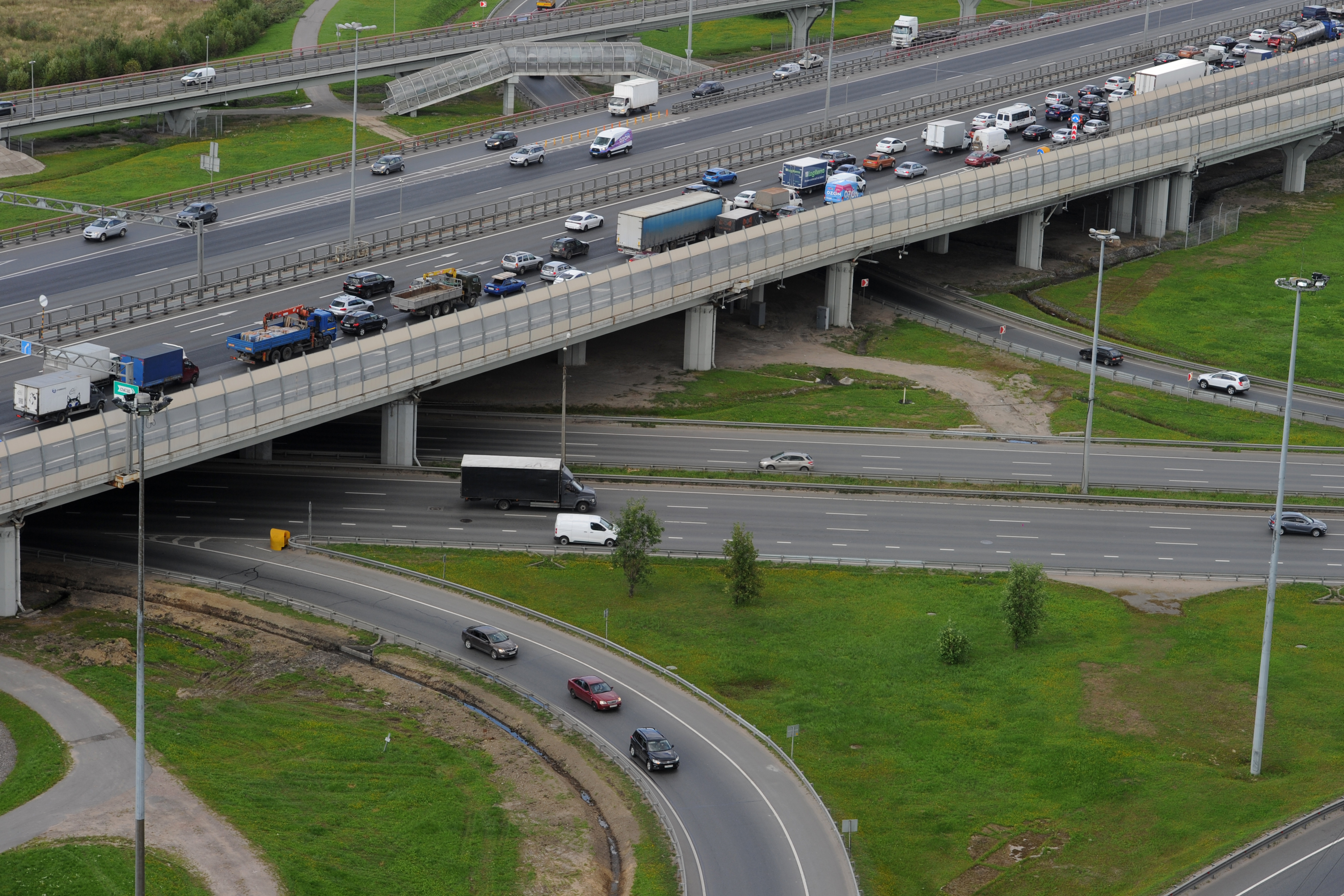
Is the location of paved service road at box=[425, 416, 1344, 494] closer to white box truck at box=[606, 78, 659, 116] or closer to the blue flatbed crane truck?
the blue flatbed crane truck

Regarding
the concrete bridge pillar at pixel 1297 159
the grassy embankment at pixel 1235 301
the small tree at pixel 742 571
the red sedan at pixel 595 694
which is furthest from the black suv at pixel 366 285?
the concrete bridge pillar at pixel 1297 159

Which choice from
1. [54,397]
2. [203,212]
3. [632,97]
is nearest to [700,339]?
[203,212]

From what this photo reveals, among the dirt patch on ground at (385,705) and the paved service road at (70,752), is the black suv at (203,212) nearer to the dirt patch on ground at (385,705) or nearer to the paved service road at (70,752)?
the dirt patch on ground at (385,705)

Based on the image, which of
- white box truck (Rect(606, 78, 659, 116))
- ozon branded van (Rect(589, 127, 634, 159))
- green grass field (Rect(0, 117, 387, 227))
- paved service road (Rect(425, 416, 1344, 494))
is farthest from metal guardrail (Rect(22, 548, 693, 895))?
white box truck (Rect(606, 78, 659, 116))

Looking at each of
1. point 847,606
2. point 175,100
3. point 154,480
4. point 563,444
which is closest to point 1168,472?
point 847,606

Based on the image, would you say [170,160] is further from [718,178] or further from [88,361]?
[88,361]

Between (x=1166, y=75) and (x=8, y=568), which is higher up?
(x=1166, y=75)

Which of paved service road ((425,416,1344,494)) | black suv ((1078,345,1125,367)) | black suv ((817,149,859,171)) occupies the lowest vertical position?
paved service road ((425,416,1344,494))
